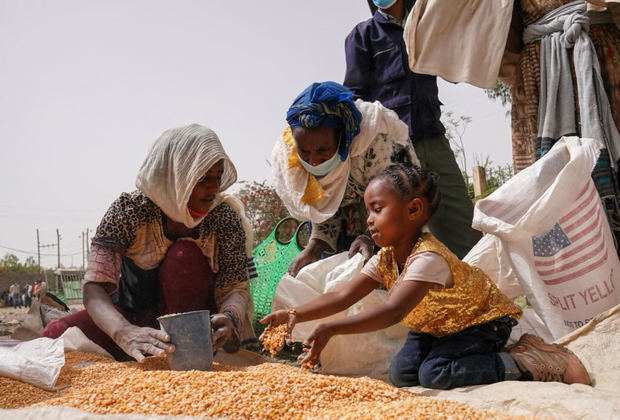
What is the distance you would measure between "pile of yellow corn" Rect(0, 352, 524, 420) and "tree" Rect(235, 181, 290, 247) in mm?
7095

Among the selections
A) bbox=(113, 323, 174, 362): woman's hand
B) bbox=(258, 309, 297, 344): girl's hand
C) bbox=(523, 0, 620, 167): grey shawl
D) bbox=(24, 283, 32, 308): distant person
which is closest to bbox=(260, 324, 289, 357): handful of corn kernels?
bbox=(258, 309, 297, 344): girl's hand

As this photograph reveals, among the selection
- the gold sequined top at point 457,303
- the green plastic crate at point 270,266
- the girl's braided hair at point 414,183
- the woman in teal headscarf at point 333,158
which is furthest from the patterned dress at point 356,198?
the gold sequined top at point 457,303

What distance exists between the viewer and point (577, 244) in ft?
8.49

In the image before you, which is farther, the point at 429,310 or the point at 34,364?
the point at 429,310

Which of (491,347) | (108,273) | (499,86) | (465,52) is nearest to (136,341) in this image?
(108,273)

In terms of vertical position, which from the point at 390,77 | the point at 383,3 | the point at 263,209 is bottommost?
the point at 263,209

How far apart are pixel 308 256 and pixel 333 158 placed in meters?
0.69

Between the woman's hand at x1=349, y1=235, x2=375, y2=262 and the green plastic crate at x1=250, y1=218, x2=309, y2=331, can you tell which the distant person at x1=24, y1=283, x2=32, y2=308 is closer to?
the green plastic crate at x1=250, y1=218, x2=309, y2=331

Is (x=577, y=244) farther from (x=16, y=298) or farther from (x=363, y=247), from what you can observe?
(x=16, y=298)

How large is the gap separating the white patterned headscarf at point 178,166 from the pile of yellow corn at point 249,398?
1.08 m

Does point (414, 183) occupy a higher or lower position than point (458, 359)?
higher

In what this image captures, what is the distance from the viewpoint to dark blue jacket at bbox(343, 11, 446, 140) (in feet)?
12.4

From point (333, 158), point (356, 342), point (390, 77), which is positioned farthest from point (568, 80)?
point (356, 342)

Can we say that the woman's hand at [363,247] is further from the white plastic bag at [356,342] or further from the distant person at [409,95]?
the distant person at [409,95]
